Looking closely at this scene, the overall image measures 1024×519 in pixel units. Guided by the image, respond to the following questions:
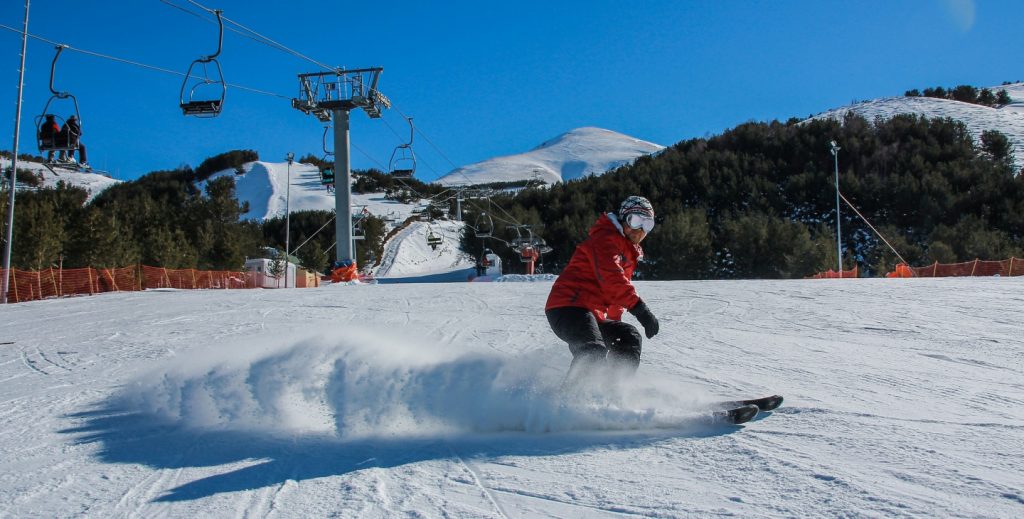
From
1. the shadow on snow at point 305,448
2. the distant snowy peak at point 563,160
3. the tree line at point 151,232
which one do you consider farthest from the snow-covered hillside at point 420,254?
the shadow on snow at point 305,448

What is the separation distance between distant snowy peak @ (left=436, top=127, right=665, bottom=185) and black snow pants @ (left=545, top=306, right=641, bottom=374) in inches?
4660

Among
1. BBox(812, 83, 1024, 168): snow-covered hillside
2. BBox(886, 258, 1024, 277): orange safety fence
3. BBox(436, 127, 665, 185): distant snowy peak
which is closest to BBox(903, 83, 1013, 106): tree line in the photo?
BBox(812, 83, 1024, 168): snow-covered hillside

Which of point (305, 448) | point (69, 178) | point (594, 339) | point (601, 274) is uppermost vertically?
point (69, 178)

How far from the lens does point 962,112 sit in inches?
2692

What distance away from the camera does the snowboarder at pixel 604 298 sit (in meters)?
4.14

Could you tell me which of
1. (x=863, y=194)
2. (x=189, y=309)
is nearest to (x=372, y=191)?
(x=863, y=194)

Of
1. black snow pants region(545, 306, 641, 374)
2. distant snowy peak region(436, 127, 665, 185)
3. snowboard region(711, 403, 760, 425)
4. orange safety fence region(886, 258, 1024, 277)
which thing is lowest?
snowboard region(711, 403, 760, 425)

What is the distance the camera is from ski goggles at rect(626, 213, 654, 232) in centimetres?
430

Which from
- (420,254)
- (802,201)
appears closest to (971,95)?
(802,201)

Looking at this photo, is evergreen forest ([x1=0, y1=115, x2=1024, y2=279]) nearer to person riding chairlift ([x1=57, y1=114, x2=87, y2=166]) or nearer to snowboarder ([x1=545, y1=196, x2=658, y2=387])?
person riding chairlift ([x1=57, y1=114, x2=87, y2=166])

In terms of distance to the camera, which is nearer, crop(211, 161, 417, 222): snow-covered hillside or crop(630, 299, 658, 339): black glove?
crop(630, 299, 658, 339): black glove

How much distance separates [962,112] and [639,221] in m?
78.8

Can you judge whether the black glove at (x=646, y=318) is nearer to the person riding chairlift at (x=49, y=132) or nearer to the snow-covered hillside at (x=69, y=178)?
the person riding chairlift at (x=49, y=132)

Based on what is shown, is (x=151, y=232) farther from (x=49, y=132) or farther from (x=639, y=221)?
(x=639, y=221)
